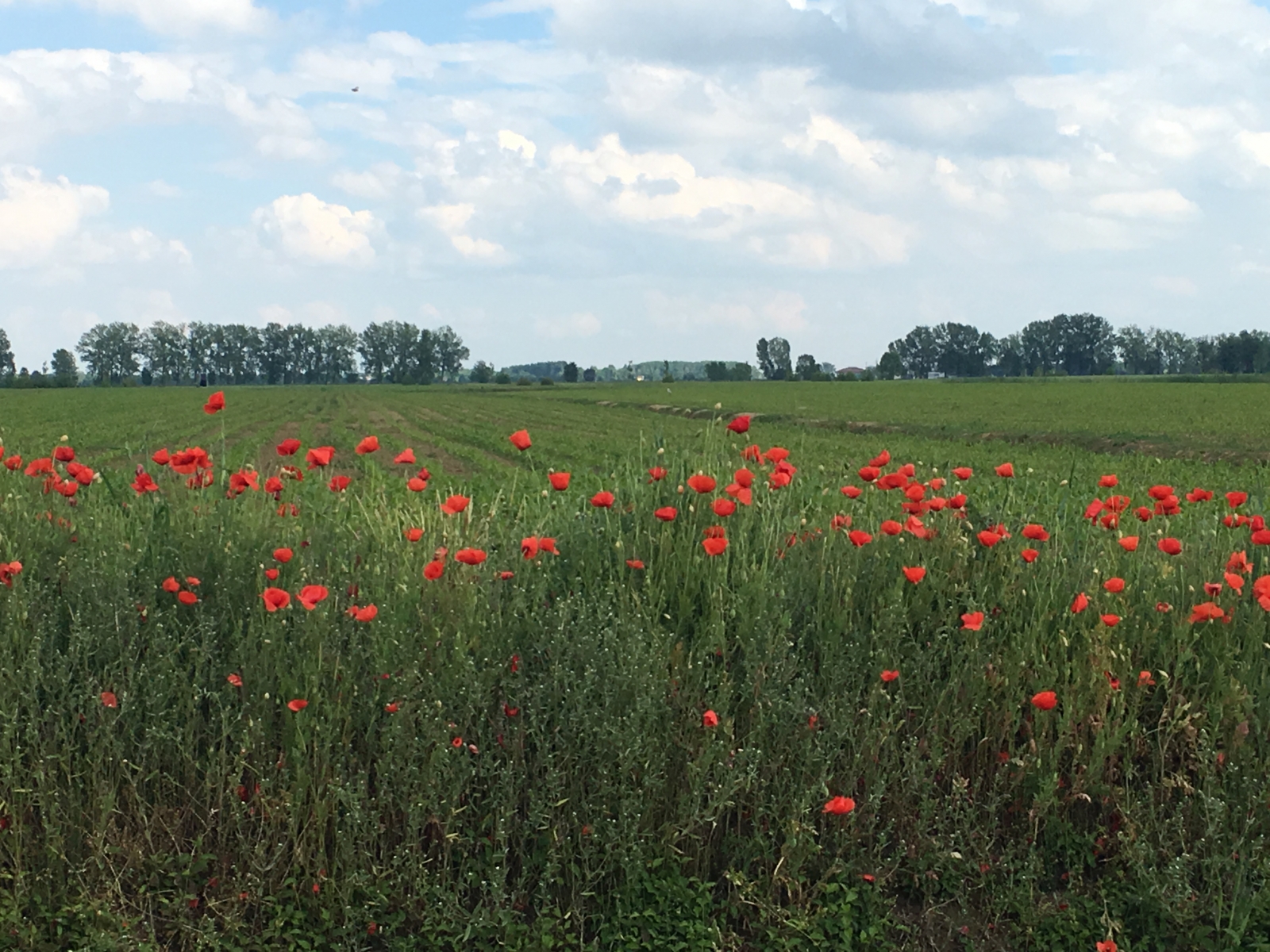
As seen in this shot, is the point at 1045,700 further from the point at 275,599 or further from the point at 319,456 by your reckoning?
the point at 319,456

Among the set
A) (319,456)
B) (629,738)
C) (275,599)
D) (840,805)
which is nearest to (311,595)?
(275,599)

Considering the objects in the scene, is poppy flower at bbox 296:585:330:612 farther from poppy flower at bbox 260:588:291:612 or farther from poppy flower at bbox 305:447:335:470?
poppy flower at bbox 305:447:335:470

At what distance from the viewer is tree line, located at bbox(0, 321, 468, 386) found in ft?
446

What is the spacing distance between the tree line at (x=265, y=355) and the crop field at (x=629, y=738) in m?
130

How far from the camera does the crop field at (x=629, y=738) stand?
3254 millimetres

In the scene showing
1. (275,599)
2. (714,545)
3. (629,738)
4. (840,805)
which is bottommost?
(840,805)

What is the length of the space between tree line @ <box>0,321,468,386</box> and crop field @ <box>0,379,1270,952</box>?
129554 millimetres

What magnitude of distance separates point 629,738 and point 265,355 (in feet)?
488

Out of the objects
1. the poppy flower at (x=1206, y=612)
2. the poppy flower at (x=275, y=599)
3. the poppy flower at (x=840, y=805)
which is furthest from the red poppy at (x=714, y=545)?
the poppy flower at (x=1206, y=612)

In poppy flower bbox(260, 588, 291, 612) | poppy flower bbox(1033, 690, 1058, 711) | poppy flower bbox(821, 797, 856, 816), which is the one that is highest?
poppy flower bbox(260, 588, 291, 612)

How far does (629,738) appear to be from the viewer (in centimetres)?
Answer: 334

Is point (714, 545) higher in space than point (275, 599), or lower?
higher

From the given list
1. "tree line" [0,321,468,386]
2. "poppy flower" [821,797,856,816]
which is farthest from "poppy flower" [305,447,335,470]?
"tree line" [0,321,468,386]

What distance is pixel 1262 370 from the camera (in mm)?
100250
